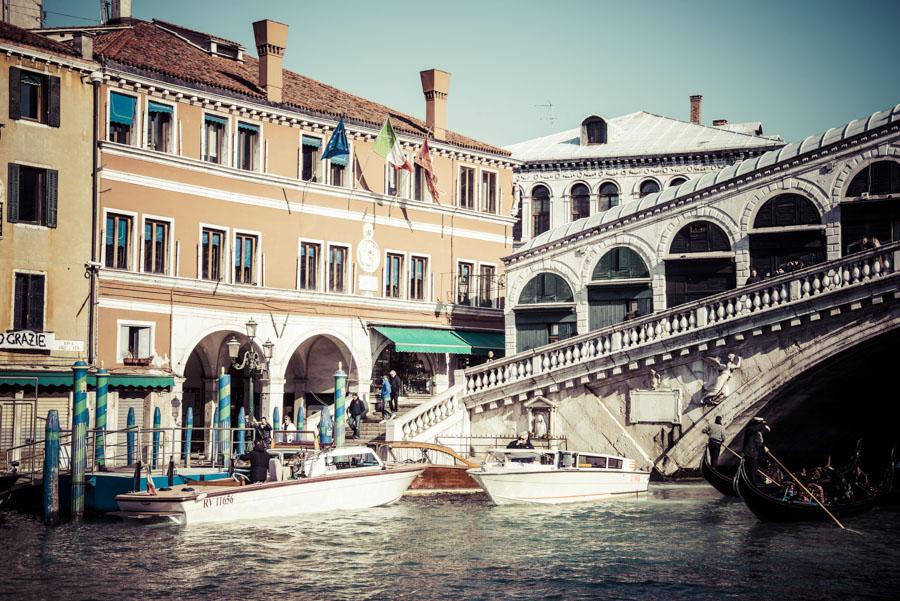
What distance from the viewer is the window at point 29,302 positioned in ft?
95.4

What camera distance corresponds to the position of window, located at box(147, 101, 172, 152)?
31547 millimetres

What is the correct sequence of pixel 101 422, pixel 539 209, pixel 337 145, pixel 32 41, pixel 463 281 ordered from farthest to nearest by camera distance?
1. pixel 539 209
2. pixel 463 281
3. pixel 337 145
4. pixel 32 41
5. pixel 101 422

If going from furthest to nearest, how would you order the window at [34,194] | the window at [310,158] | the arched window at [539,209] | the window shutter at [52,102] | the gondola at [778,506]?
the arched window at [539,209]
the window at [310,158]
the window shutter at [52,102]
the window at [34,194]
the gondola at [778,506]

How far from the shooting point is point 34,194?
29.9 meters

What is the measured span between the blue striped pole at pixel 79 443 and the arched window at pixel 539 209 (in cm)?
2480

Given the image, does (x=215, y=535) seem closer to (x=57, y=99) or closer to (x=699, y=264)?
(x=57, y=99)

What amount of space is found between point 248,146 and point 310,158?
210 centimetres

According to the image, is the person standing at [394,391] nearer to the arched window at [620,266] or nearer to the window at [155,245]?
the arched window at [620,266]

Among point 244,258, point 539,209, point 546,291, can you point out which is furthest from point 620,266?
point 539,209

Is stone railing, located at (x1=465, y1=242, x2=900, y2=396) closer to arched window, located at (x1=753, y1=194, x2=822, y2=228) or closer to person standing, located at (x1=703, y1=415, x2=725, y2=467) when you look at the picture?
person standing, located at (x1=703, y1=415, x2=725, y2=467)

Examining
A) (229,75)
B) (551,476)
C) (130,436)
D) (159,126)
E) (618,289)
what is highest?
(229,75)

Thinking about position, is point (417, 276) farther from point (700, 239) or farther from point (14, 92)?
point (14, 92)

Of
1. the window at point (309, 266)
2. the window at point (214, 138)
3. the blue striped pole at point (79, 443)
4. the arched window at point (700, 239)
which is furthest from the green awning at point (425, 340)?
the blue striped pole at point (79, 443)

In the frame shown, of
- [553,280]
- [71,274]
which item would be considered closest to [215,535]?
[71,274]
